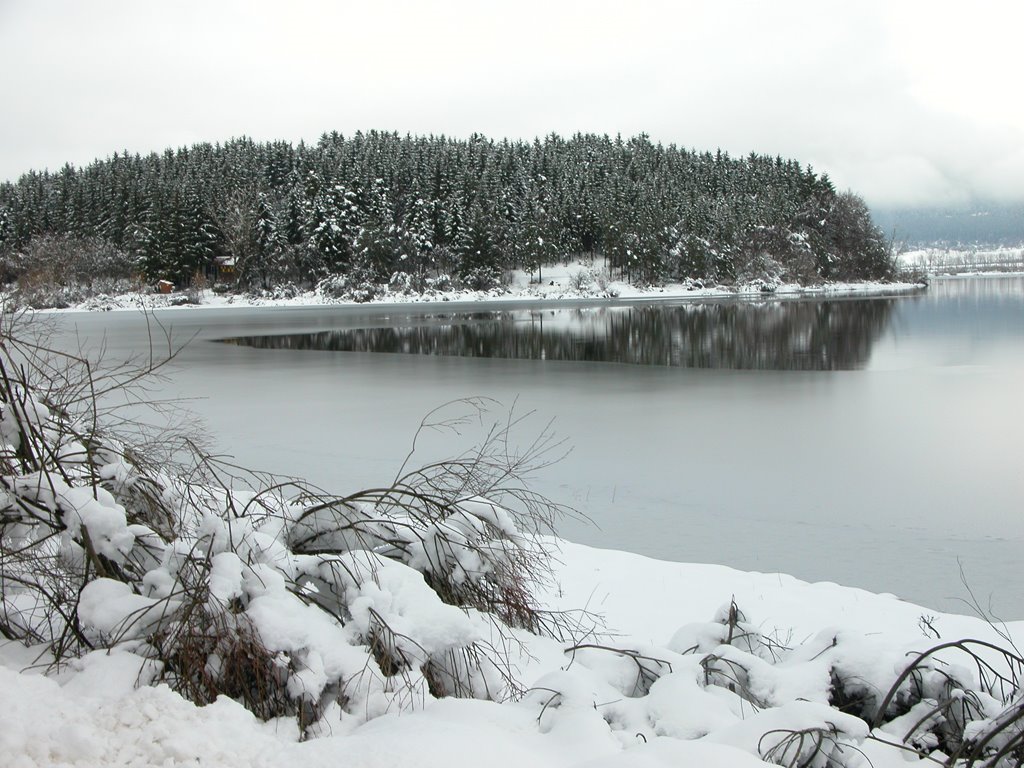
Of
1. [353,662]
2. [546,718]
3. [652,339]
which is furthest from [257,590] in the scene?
[652,339]

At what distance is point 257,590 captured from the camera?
10.9 ft

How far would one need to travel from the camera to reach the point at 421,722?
301cm

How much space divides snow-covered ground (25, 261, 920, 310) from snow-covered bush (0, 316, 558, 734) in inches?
2638

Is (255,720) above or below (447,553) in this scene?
below

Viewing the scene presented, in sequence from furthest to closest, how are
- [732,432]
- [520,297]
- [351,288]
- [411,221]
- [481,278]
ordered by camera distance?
1. [520,297]
2. [481,278]
3. [411,221]
4. [351,288]
5. [732,432]

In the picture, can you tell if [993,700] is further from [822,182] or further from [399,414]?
[822,182]

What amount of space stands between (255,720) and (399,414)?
36.2 feet

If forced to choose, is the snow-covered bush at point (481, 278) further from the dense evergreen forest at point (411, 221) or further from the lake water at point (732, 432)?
the lake water at point (732, 432)

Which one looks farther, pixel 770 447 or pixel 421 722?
pixel 770 447

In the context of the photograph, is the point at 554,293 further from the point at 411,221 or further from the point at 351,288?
the point at 351,288

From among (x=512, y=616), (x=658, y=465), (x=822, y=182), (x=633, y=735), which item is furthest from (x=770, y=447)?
(x=822, y=182)

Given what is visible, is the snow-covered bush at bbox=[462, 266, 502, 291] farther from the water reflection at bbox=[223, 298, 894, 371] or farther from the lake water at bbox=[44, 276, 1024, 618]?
the lake water at bbox=[44, 276, 1024, 618]

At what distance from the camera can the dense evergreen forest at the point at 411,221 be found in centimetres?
7606

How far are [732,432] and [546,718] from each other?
362 inches
